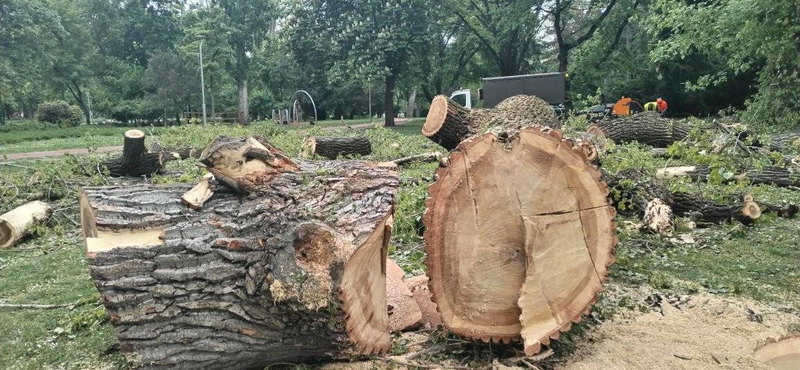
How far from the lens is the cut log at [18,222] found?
510 cm

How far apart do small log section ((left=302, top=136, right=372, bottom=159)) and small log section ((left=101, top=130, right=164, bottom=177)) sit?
2.57m

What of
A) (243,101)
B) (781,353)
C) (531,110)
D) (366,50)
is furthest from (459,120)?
(243,101)

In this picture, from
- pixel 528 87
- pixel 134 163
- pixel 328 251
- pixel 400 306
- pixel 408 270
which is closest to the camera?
pixel 328 251

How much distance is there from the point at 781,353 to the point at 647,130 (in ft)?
25.2

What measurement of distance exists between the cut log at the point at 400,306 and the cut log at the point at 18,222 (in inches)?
171

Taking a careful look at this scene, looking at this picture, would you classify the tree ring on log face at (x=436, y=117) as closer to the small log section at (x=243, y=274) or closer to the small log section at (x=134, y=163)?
the small log section at (x=243, y=274)

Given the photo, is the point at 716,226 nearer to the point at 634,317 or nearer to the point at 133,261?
the point at 634,317

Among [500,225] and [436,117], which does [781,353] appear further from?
[436,117]

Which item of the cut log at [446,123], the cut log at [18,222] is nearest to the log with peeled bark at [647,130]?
the cut log at [446,123]

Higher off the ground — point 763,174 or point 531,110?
point 531,110

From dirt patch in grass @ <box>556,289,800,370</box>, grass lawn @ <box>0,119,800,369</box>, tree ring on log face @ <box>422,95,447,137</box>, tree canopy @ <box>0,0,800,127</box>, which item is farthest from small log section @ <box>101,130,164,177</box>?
tree canopy @ <box>0,0,800,127</box>

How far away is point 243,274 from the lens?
2.28 meters

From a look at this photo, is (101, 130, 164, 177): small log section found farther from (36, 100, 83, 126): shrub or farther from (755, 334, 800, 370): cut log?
(36, 100, 83, 126): shrub

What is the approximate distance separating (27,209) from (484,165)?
5378 mm
